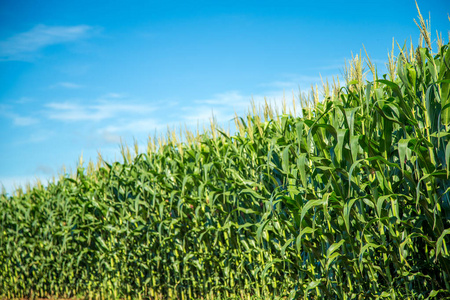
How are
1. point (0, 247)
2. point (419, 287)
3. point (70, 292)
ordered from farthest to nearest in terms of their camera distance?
1. point (0, 247)
2. point (70, 292)
3. point (419, 287)

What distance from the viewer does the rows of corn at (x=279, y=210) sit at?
253 centimetres

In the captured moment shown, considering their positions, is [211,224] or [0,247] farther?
[0,247]

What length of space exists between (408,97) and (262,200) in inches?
66.9

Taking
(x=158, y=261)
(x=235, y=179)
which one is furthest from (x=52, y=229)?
(x=235, y=179)

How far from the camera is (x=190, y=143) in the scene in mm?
4859

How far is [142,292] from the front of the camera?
17.1ft

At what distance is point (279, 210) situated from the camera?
340cm

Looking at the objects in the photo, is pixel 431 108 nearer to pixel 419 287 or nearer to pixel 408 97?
pixel 408 97

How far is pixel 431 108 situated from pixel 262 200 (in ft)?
5.97

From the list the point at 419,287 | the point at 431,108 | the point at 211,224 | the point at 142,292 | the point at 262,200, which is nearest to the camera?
the point at 431,108

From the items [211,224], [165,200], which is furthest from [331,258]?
[165,200]

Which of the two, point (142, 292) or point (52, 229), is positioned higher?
point (52, 229)

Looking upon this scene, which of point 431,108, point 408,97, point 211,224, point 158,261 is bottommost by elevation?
point 158,261

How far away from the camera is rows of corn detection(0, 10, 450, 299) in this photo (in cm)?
253
